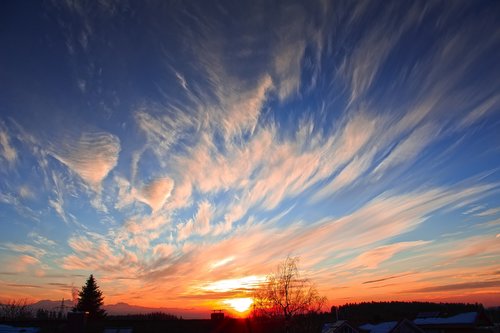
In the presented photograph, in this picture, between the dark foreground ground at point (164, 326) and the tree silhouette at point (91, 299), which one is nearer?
the dark foreground ground at point (164, 326)

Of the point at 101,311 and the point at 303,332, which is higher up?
the point at 101,311

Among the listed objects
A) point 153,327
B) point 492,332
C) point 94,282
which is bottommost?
point 492,332

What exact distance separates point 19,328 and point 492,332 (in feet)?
234

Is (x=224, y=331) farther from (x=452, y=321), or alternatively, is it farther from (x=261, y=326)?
(x=452, y=321)

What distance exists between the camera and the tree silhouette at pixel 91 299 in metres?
64.1

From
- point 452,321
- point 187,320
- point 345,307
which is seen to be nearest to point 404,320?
point 452,321

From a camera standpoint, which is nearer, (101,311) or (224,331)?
(224,331)

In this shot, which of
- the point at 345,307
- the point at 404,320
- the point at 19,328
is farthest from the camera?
the point at 345,307

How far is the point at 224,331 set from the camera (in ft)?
128

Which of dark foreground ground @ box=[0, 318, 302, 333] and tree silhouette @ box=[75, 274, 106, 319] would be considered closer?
dark foreground ground @ box=[0, 318, 302, 333]

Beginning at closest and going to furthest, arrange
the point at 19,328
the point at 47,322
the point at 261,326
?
the point at 19,328 < the point at 47,322 < the point at 261,326

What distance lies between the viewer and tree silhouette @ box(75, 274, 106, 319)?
210ft

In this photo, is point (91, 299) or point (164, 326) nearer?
point (164, 326)

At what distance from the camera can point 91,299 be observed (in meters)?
65.7
